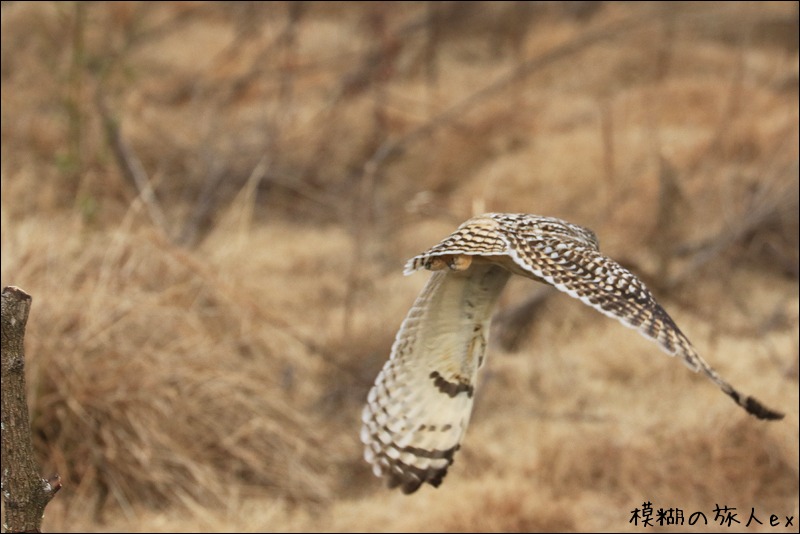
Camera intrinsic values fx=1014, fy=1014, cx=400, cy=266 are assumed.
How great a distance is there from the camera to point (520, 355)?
13.4 ft

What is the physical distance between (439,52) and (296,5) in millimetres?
2418

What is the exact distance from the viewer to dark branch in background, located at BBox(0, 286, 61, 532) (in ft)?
4.10

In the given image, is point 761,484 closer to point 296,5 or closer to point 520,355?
point 520,355

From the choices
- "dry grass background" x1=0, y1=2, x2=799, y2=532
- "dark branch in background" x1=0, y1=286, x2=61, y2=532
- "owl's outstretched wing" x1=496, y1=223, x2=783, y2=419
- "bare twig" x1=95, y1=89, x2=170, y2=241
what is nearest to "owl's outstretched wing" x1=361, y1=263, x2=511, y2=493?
"owl's outstretched wing" x1=496, y1=223, x2=783, y2=419

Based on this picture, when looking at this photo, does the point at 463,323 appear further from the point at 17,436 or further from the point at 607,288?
the point at 17,436

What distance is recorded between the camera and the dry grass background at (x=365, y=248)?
297 centimetres

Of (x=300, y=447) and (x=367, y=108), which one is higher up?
(x=367, y=108)

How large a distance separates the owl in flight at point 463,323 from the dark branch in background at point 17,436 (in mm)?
616

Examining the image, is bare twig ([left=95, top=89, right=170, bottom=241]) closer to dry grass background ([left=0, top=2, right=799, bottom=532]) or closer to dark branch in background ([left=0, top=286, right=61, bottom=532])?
dry grass background ([left=0, top=2, right=799, bottom=532])

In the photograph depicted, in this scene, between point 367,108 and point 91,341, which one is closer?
Result: point 91,341

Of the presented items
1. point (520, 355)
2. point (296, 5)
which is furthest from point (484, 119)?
point (520, 355)

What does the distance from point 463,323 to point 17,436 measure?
847mm

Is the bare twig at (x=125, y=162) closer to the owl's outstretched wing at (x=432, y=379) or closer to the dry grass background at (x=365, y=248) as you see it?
the dry grass background at (x=365, y=248)

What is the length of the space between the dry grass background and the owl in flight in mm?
860
